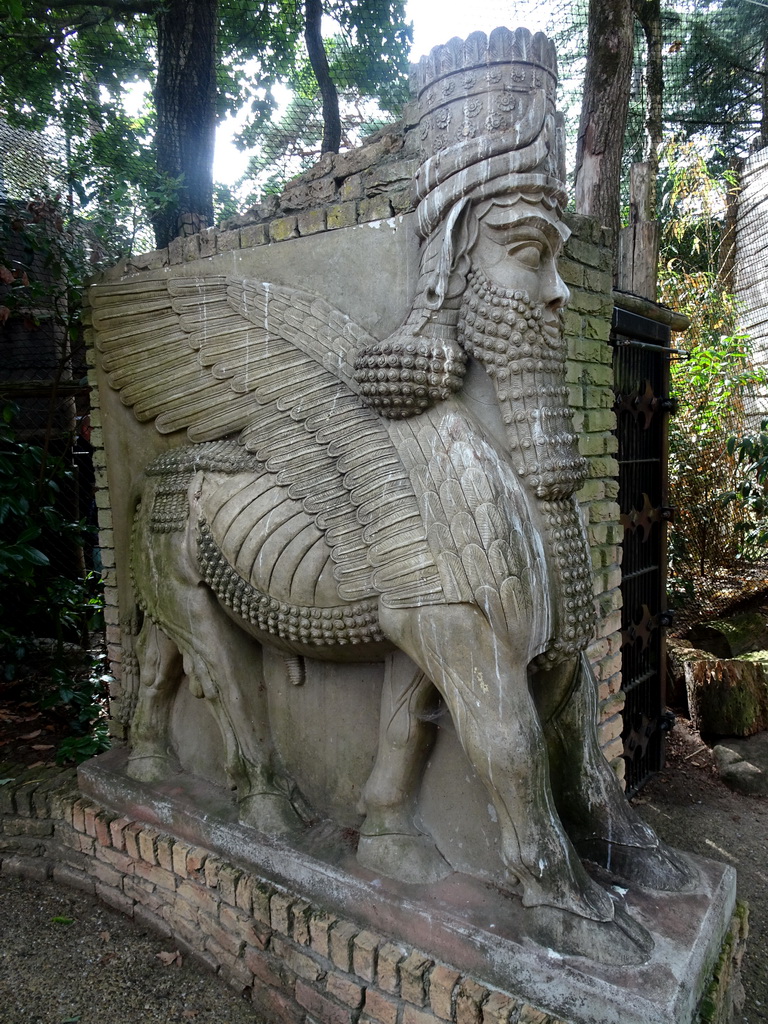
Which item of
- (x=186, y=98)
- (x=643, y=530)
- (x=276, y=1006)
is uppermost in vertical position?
(x=186, y=98)

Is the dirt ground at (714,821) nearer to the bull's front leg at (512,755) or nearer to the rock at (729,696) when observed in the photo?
the rock at (729,696)

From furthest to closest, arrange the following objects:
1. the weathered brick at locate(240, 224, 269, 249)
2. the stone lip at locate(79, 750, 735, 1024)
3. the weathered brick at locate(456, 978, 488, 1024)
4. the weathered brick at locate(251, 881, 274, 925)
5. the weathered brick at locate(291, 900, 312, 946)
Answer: the weathered brick at locate(240, 224, 269, 249), the weathered brick at locate(251, 881, 274, 925), the weathered brick at locate(291, 900, 312, 946), the weathered brick at locate(456, 978, 488, 1024), the stone lip at locate(79, 750, 735, 1024)

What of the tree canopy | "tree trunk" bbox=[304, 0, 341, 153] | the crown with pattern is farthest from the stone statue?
"tree trunk" bbox=[304, 0, 341, 153]

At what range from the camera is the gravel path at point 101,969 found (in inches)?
92.8

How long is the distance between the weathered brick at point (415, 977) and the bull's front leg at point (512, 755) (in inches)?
13.4

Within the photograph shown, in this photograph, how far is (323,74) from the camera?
24.3 feet

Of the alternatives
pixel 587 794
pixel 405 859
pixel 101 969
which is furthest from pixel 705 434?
pixel 101 969

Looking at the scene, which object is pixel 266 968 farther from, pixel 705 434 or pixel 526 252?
pixel 705 434

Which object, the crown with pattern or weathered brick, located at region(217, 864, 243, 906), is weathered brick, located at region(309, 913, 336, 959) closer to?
weathered brick, located at region(217, 864, 243, 906)

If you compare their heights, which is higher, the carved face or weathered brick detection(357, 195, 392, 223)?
weathered brick detection(357, 195, 392, 223)

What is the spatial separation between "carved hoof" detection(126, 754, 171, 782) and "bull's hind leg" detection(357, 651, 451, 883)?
3.34 feet

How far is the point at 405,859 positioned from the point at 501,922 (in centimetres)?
33

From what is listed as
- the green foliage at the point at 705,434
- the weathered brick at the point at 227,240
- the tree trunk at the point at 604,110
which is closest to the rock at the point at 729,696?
the green foliage at the point at 705,434

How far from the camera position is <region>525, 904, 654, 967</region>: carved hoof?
176 centimetres
